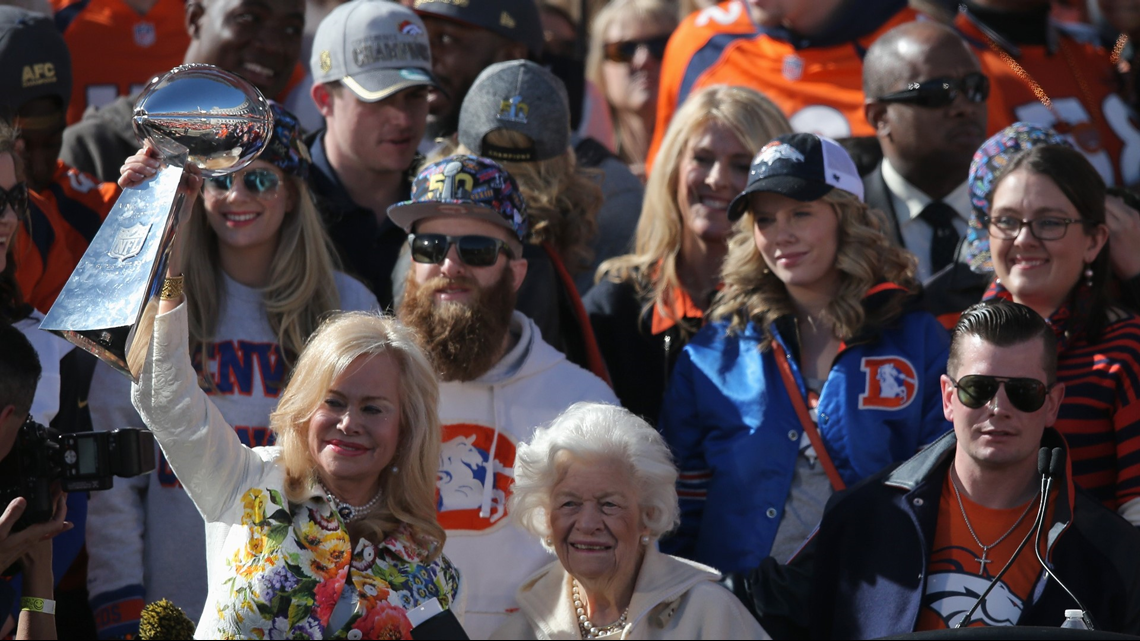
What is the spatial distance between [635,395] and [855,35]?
2.45 m

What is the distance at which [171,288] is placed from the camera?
355cm

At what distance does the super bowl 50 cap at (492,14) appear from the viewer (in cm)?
621

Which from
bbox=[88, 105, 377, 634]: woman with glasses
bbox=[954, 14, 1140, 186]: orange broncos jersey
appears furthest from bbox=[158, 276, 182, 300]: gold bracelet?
bbox=[954, 14, 1140, 186]: orange broncos jersey

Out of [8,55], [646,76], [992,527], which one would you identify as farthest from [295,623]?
[646,76]

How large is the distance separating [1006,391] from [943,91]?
6.47 feet

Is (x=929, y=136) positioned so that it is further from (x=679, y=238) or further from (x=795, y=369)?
(x=795, y=369)

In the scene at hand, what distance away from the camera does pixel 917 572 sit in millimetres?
4172

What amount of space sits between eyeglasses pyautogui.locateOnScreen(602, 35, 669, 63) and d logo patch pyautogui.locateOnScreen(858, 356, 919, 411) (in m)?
3.66

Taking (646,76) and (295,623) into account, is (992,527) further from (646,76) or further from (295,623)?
(646,76)

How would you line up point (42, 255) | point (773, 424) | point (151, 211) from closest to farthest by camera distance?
point (151, 211) < point (773, 424) < point (42, 255)

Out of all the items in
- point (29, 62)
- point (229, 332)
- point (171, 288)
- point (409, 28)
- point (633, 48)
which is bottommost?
point (229, 332)

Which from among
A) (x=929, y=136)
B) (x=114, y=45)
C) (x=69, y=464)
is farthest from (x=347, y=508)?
(x=114, y=45)

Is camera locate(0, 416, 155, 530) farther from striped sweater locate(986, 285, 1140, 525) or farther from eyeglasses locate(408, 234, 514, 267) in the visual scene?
striped sweater locate(986, 285, 1140, 525)

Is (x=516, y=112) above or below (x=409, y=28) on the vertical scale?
below
